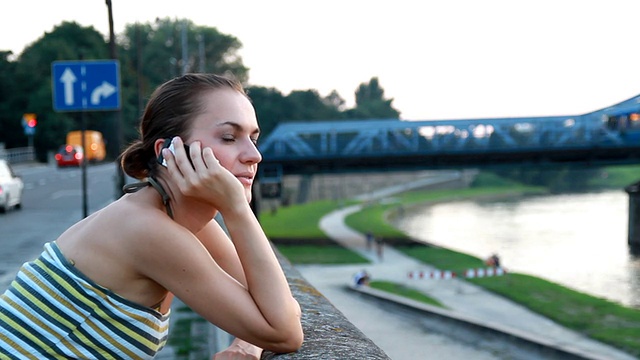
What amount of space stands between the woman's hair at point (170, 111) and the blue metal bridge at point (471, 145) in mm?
40804

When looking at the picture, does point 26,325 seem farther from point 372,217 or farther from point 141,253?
point 372,217

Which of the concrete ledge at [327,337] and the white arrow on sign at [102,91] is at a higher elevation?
the white arrow on sign at [102,91]

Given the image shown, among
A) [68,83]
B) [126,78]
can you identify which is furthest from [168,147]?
[126,78]

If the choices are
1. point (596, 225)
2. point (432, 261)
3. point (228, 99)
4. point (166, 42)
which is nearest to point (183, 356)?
point (228, 99)

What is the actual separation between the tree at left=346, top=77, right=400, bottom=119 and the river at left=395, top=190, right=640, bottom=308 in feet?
81.2

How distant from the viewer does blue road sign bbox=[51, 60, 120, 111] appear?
46.5 feet

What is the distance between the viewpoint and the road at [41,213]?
13336mm

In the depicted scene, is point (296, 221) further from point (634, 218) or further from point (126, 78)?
point (634, 218)

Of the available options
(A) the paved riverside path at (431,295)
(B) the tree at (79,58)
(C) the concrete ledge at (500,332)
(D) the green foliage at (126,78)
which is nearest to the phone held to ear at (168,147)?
(A) the paved riverside path at (431,295)

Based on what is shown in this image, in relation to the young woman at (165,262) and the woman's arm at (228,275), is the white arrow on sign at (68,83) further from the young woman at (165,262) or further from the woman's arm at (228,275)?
the woman's arm at (228,275)

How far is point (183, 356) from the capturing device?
5371mm

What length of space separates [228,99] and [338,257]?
3791 cm

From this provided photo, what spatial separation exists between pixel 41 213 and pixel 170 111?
20.0 meters

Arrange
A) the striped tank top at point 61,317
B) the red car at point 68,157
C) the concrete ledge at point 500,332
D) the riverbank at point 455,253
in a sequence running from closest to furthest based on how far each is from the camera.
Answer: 1. the striped tank top at point 61,317
2. the concrete ledge at point 500,332
3. the riverbank at point 455,253
4. the red car at point 68,157
